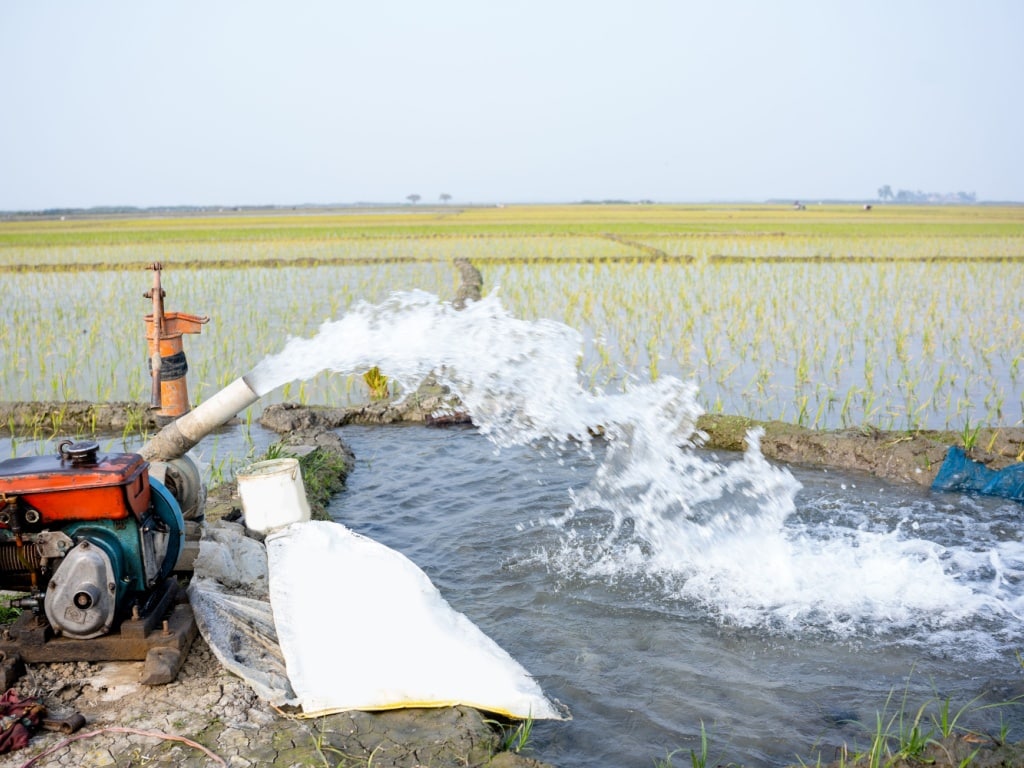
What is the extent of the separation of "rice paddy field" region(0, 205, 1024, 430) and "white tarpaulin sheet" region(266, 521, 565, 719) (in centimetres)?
383

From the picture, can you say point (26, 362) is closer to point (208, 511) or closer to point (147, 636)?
point (208, 511)

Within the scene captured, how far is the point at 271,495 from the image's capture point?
13.1 ft

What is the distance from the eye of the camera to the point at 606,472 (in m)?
5.42

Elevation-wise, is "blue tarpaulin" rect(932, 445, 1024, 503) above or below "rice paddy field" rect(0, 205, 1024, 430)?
below

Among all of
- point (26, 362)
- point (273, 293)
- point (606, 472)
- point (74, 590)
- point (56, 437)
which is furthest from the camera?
point (273, 293)

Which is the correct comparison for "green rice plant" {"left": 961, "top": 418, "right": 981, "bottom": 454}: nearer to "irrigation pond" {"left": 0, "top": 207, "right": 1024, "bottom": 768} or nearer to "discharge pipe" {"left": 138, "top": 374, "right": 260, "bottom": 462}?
"irrigation pond" {"left": 0, "top": 207, "right": 1024, "bottom": 768}

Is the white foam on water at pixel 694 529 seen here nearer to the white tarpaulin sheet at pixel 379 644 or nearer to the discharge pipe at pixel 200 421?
the discharge pipe at pixel 200 421

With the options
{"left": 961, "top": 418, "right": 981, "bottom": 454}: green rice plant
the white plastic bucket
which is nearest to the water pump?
the white plastic bucket

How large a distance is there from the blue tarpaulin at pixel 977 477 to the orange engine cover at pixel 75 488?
14.4ft

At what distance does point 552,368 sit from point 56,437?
13.4ft

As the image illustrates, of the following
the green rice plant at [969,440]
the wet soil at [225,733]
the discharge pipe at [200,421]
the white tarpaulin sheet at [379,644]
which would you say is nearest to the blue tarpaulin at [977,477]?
the green rice plant at [969,440]

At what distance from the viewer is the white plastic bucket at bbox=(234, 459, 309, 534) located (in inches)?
157

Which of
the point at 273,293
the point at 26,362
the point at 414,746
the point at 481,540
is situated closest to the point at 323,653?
the point at 414,746

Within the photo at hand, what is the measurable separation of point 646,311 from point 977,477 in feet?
21.6
